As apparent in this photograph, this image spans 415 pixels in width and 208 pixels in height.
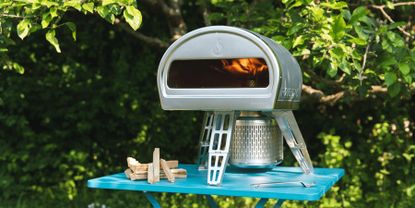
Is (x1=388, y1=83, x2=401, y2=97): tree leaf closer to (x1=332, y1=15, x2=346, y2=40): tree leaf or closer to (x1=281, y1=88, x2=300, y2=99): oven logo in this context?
(x1=332, y1=15, x2=346, y2=40): tree leaf

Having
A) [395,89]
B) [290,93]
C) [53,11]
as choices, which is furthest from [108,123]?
[290,93]

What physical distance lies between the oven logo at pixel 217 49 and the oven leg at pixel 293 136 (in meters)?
0.46

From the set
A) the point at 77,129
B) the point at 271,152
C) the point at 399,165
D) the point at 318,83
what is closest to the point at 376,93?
the point at 318,83

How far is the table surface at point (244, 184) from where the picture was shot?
Answer: 241 cm

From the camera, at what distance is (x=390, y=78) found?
327cm

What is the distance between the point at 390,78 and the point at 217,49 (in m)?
1.17

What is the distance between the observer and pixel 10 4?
9.98 ft

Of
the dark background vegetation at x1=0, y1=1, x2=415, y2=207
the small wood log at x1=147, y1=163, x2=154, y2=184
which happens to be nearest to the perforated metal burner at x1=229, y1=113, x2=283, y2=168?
the small wood log at x1=147, y1=163, x2=154, y2=184

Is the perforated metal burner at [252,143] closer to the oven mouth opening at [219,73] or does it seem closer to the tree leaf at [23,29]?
the oven mouth opening at [219,73]

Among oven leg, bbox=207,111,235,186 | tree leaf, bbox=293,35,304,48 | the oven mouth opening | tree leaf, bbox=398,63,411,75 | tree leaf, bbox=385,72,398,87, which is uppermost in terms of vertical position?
tree leaf, bbox=293,35,304,48

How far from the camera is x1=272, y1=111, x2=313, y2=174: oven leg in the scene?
9.54 feet

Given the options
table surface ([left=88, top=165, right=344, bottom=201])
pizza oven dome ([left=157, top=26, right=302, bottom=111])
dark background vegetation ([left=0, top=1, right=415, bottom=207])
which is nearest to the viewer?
table surface ([left=88, top=165, right=344, bottom=201])

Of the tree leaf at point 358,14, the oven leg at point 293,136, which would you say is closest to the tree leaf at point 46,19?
the oven leg at point 293,136

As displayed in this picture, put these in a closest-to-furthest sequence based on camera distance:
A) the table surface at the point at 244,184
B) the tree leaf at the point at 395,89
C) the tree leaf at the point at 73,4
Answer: the table surface at the point at 244,184
the tree leaf at the point at 73,4
the tree leaf at the point at 395,89
